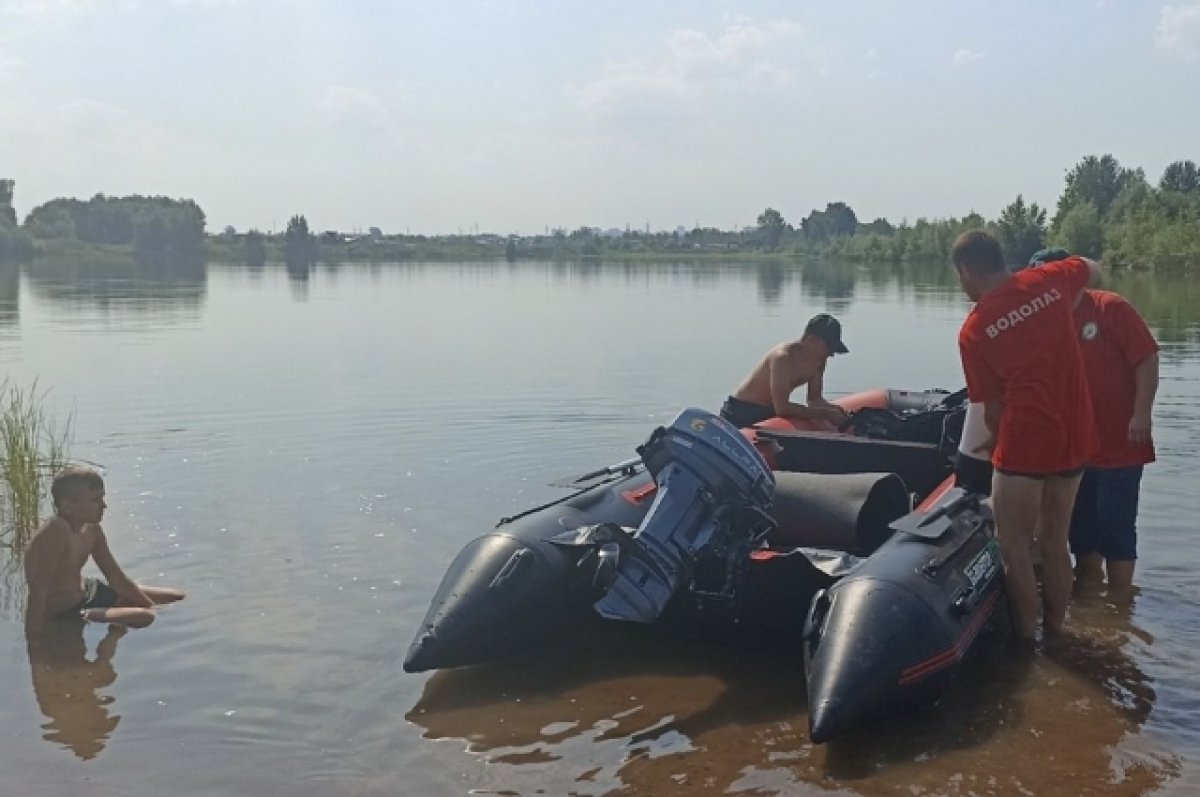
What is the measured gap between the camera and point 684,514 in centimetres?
527

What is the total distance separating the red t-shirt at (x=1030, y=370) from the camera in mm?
5141

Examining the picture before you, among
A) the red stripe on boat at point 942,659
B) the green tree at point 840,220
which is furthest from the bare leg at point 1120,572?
the green tree at point 840,220

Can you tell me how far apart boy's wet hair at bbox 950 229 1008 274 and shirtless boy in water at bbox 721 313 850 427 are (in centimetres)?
255

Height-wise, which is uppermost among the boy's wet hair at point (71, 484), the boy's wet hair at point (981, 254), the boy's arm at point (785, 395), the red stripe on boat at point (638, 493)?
the boy's wet hair at point (981, 254)

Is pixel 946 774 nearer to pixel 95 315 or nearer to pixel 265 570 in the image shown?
pixel 265 570

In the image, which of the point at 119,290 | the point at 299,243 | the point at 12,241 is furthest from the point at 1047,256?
the point at 299,243

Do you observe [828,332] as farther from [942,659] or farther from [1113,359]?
[942,659]

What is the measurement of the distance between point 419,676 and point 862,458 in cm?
300

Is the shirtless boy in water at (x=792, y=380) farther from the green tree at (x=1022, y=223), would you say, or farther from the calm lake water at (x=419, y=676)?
the green tree at (x=1022, y=223)

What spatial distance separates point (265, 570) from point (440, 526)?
1.38 metres

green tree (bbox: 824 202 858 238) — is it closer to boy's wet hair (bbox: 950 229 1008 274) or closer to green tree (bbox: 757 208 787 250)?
green tree (bbox: 757 208 787 250)

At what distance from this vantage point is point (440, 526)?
8148 millimetres

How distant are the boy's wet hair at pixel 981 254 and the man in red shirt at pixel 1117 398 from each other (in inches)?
34.8

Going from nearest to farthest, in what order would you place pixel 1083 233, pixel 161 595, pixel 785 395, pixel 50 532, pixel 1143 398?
pixel 50 532 → pixel 1143 398 → pixel 161 595 → pixel 785 395 → pixel 1083 233
